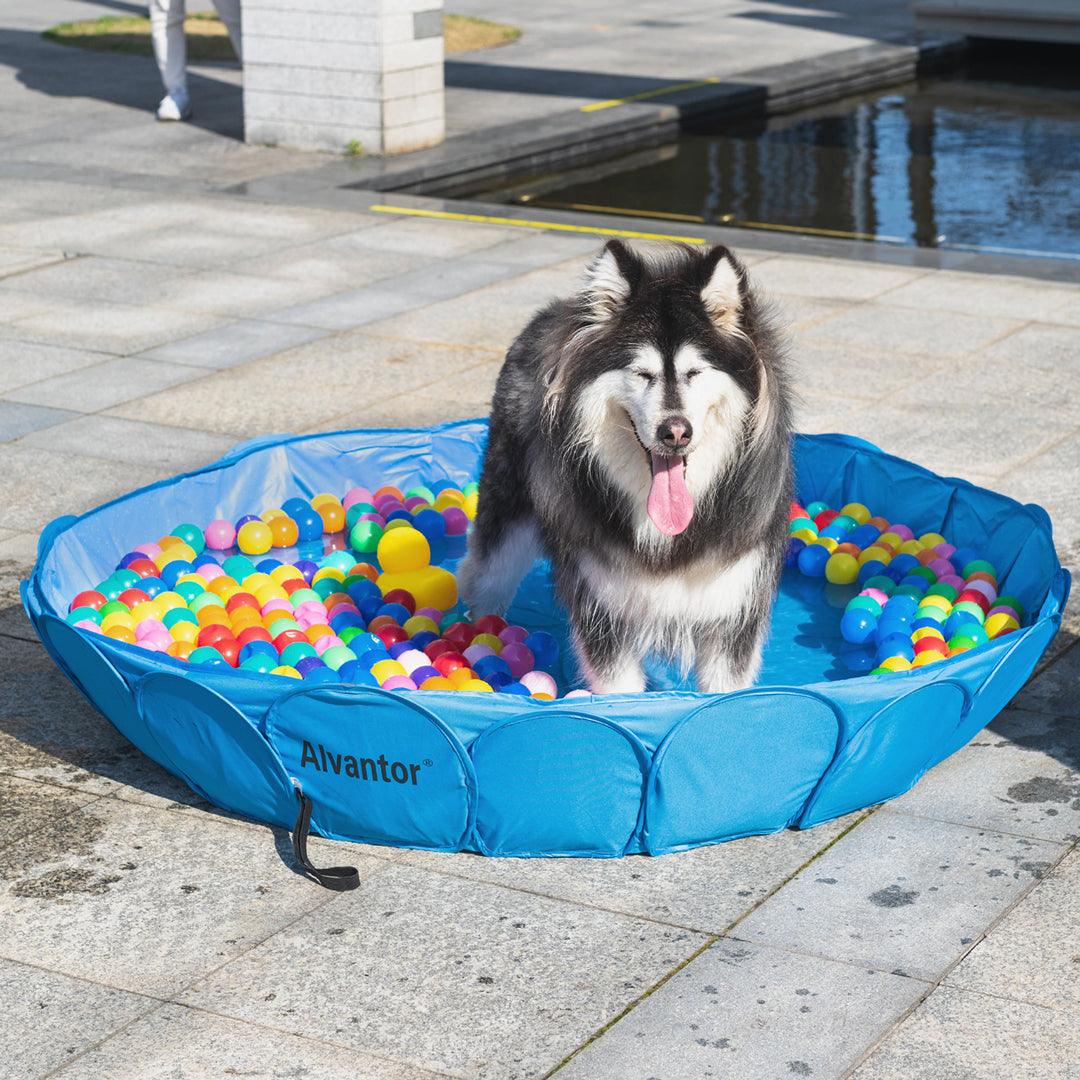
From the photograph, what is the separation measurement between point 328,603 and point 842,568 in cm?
224

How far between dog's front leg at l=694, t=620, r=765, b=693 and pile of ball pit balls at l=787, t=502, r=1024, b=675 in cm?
53

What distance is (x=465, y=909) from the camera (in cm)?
496

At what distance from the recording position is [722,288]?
5.21 meters

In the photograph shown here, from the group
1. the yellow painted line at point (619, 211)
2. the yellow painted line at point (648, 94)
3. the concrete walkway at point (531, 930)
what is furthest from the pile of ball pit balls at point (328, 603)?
the yellow painted line at point (648, 94)

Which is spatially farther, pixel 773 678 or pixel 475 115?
pixel 475 115

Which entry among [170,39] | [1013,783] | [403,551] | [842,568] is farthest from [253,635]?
[170,39]

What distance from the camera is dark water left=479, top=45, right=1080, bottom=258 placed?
14656mm

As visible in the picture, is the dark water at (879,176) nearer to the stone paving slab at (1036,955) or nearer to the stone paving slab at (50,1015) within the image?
the stone paving slab at (1036,955)

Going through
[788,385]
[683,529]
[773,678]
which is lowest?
[773,678]

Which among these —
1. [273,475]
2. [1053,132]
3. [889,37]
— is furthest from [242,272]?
[889,37]

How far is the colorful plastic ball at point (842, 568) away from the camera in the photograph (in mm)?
7504

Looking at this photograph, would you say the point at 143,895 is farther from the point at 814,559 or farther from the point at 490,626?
the point at 814,559

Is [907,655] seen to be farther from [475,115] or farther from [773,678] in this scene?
[475,115]

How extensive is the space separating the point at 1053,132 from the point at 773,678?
45.5 feet
